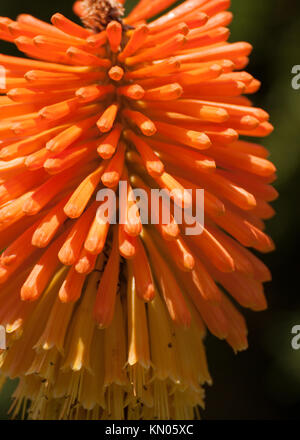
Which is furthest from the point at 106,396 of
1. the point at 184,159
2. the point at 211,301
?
the point at 184,159

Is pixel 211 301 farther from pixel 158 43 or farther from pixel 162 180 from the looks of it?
pixel 158 43

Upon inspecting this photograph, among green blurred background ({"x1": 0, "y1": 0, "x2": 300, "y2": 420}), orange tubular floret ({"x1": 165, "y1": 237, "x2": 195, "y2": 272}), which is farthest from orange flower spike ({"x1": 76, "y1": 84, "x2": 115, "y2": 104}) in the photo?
green blurred background ({"x1": 0, "y1": 0, "x2": 300, "y2": 420})

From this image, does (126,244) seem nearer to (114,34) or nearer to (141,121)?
(141,121)

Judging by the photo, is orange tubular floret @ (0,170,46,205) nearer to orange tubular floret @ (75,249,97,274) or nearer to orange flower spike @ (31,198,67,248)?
orange flower spike @ (31,198,67,248)

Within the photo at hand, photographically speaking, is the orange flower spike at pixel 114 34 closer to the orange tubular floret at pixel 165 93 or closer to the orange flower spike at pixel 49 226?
the orange tubular floret at pixel 165 93

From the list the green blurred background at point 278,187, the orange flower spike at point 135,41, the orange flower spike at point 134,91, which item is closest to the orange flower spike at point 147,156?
the orange flower spike at point 134,91
